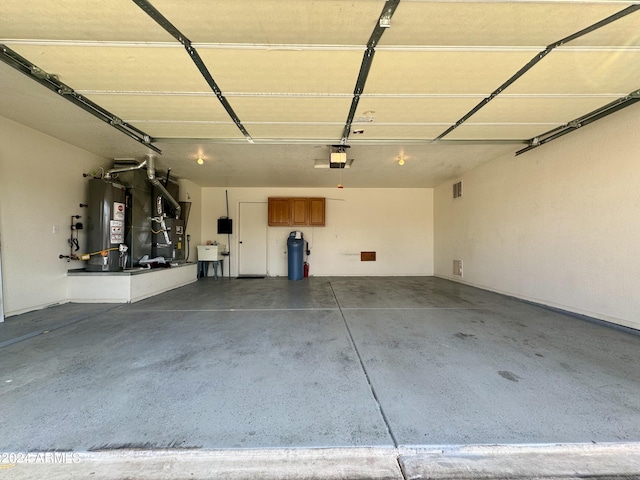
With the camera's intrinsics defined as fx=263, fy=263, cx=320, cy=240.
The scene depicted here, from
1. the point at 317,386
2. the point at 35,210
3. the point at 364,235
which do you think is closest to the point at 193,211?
the point at 35,210

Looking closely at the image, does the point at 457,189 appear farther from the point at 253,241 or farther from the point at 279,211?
the point at 253,241

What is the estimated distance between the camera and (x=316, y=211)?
7469mm

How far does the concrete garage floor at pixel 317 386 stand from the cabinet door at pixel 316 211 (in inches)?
166

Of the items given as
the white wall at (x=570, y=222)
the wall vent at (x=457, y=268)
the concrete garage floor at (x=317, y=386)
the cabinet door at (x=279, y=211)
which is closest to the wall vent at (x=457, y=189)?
the white wall at (x=570, y=222)

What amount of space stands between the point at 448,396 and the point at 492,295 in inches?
153

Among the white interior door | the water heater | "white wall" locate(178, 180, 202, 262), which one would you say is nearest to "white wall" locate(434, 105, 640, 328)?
the white interior door

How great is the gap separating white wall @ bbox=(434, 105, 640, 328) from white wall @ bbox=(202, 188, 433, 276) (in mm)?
2200

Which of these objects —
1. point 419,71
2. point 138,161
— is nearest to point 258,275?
point 138,161

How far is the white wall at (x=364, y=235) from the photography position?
7691mm

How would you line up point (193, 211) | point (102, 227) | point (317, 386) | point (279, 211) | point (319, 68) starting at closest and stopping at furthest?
point (317, 386) → point (319, 68) → point (102, 227) → point (193, 211) → point (279, 211)

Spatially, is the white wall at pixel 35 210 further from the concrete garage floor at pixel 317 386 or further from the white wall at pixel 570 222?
the white wall at pixel 570 222

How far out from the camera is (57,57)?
2.15 m

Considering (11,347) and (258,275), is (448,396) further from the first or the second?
(258,275)

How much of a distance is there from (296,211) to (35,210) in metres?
5.05
